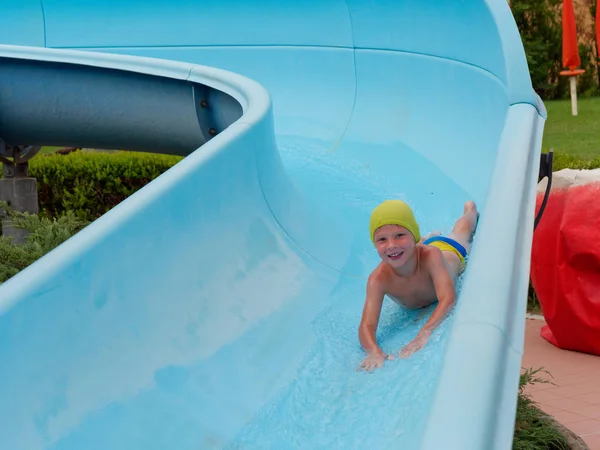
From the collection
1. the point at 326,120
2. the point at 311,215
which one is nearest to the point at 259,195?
the point at 311,215

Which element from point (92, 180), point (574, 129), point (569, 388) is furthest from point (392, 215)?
point (574, 129)

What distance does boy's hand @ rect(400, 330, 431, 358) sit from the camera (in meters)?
2.61

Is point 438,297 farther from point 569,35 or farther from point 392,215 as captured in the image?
point 569,35

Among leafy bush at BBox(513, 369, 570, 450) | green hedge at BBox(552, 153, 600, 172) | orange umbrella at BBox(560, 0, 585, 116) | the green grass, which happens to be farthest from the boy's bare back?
orange umbrella at BBox(560, 0, 585, 116)

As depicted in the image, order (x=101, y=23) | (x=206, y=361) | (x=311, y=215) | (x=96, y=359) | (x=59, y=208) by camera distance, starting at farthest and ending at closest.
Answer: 1. (x=59, y=208)
2. (x=101, y=23)
3. (x=311, y=215)
4. (x=206, y=361)
5. (x=96, y=359)

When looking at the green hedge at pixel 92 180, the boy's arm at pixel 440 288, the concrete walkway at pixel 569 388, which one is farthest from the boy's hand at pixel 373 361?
the green hedge at pixel 92 180

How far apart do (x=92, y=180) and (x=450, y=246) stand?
5.18 meters

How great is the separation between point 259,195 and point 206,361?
3.51ft

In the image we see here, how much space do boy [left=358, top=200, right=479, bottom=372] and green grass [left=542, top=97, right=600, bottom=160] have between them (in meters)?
6.14

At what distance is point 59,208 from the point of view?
8023 mm

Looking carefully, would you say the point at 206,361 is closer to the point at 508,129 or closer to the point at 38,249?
the point at 508,129

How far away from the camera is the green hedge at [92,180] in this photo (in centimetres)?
784

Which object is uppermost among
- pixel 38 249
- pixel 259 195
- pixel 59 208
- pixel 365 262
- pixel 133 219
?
pixel 133 219

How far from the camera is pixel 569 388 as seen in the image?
14.0 feet
